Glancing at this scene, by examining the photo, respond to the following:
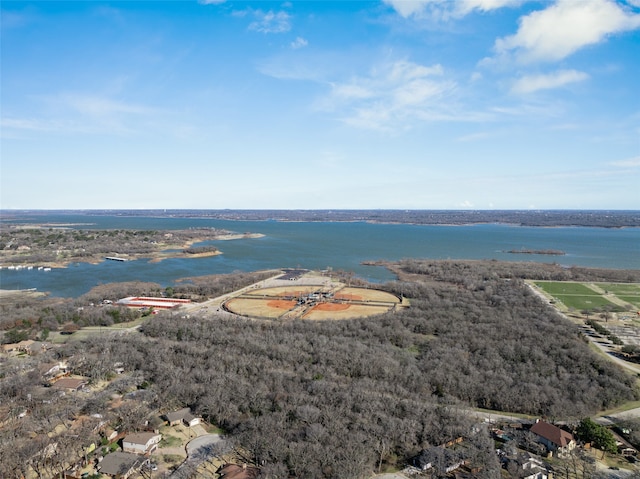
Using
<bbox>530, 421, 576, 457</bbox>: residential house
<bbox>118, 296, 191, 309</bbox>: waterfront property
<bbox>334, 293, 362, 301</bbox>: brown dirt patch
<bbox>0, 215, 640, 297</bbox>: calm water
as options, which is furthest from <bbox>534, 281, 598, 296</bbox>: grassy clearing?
<bbox>118, 296, 191, 309</bbox>: waterfront property

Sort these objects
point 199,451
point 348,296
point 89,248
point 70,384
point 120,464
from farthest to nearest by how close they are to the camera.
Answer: point 89,248 < point 348,296 < point 70,384 < point 199,451 < point 120,464

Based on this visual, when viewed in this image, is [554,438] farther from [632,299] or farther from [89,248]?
[89,248]

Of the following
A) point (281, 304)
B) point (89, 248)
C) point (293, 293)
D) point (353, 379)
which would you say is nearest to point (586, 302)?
point (293, 293)

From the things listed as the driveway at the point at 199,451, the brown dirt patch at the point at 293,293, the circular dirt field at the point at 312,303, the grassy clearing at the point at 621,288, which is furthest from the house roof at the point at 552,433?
the grassy clearing at the point at 621,288

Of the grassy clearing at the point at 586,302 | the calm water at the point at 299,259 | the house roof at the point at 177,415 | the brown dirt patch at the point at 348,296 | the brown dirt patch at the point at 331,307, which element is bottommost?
the house roof at the point at 177,415

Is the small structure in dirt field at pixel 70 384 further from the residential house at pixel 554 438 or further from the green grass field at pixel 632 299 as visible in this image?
the green grass field at pixel 632 299

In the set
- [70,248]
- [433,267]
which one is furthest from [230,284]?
[70,248]
